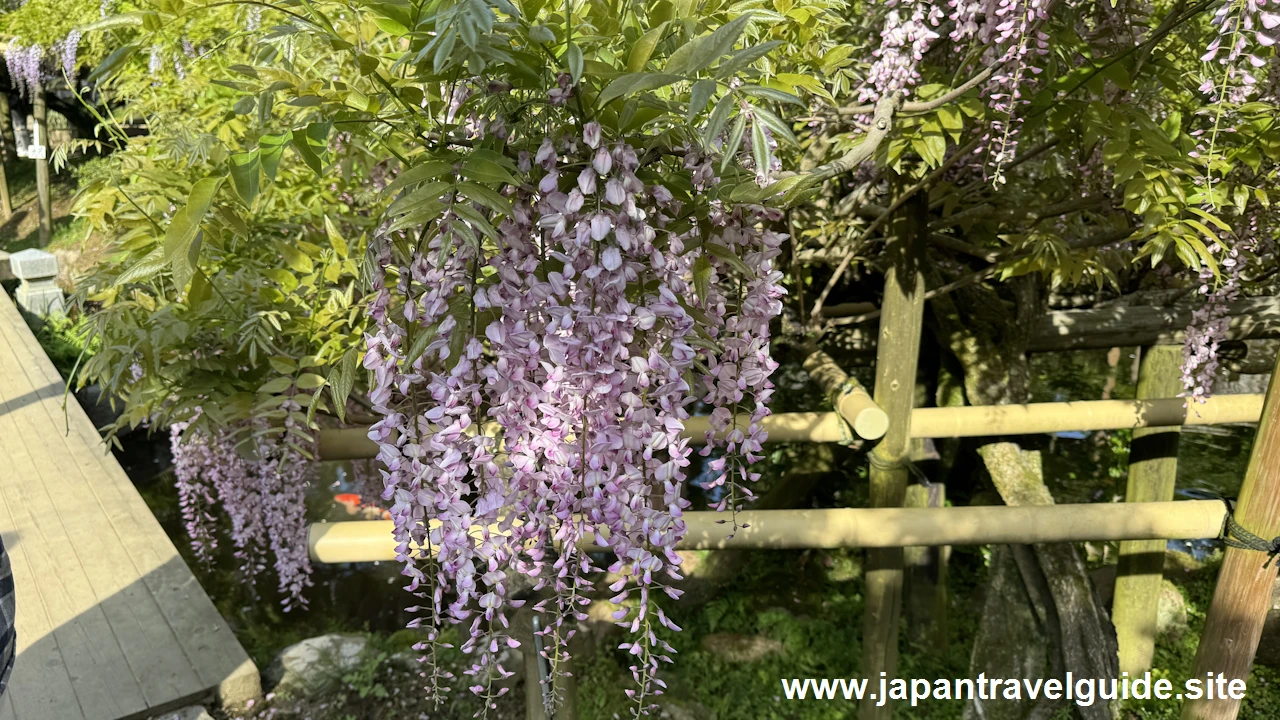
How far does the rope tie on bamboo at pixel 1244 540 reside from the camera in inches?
68.2

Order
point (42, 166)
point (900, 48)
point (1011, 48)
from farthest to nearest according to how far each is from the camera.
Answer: point (42, 166) < point (900, 48) < point (1011, 48)

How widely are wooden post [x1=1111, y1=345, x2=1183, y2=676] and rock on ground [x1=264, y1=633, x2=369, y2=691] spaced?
102 inches

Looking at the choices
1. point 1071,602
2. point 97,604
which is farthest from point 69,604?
point 1071,602

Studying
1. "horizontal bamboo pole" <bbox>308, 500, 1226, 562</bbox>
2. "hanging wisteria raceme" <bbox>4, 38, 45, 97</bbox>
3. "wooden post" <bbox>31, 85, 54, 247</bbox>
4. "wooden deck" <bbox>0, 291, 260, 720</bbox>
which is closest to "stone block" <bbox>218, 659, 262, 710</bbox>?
"wooden deck" <bbox>0, 291, 260, 720</bbox>

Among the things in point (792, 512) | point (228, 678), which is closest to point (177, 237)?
point (792, 512)

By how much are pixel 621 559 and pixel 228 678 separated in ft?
6.29

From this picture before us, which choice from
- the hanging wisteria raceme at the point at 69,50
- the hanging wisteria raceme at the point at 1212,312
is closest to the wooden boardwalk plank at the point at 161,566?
the hanging wisteria raceme at the point at 1212,312

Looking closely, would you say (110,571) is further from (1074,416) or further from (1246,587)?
(1246,587)

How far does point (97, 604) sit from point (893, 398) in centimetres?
243

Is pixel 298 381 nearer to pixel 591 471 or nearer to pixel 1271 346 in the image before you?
pixel 591 471

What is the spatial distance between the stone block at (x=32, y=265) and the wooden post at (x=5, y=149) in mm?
4179

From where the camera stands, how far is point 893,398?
219 cm

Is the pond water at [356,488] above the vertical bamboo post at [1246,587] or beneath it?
beneath

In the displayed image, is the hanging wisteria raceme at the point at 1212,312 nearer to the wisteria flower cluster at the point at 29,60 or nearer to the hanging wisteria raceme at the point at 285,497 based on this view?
the hanging wisteria raceme at the point at 285,497
